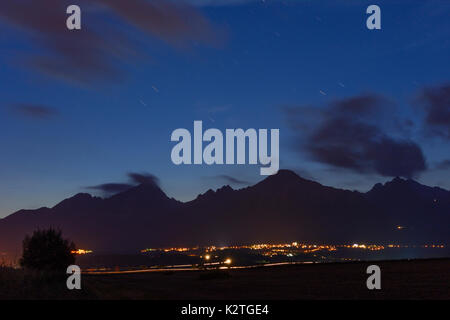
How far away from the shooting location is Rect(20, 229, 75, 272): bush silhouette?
4906 centimetres

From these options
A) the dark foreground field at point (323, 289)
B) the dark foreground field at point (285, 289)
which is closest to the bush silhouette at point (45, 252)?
the dark foreground field at point (285, 289)

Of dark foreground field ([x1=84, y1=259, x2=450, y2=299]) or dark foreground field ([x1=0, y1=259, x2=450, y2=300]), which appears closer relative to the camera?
dark foreground field ([x1=0, y1=259, x2=450, y2=300])

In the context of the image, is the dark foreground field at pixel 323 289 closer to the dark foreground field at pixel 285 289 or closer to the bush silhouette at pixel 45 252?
the dark foreground field at pixel 285 289

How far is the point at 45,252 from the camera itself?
49.6 m

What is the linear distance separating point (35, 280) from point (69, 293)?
2432mm

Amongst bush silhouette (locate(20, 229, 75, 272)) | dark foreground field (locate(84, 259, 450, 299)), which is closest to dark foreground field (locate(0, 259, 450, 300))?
dark foreground field (locate(84, 259, 450, 299))

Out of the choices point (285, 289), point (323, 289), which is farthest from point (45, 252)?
point (323, 289)

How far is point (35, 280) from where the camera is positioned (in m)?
25.6

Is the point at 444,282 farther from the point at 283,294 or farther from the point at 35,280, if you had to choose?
the point at 35,280

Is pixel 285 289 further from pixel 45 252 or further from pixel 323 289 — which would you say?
pixel 45 252

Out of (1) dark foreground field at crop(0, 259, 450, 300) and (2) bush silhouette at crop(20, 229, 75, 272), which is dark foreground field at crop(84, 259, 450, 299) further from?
(2) bush silhouette at crop(20, 229, 75, 272)

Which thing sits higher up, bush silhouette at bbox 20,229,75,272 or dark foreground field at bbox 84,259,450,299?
bush silhouette at bbox 20,229,75,272

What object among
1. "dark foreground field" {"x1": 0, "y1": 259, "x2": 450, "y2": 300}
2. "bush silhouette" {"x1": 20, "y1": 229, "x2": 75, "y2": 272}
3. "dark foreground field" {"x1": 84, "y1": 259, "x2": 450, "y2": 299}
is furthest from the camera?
"bush silhouette" {"x1": 20, "y1": 229, "x2": 75, "y2": 272}
